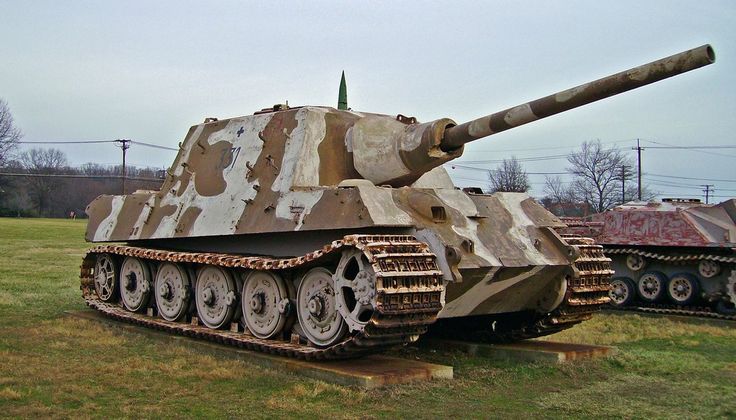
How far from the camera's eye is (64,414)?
7609 millimetres

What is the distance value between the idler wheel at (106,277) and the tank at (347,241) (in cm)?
63

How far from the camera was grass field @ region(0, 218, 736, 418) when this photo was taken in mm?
8094

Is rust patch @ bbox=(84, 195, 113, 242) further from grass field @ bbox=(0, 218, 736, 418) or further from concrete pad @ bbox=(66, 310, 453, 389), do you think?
concrete pad @ bbox=(66, 310, 453, 389)

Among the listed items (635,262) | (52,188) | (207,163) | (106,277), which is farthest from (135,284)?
(52,188)

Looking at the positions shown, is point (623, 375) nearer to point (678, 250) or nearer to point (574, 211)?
point (678, 250)

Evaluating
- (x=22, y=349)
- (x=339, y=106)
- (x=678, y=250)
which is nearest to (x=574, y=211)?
(x=678, y=250)

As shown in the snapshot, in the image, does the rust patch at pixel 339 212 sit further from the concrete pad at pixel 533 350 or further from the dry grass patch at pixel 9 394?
the dry grass patch at pixel 9 394

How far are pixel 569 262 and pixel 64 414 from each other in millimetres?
6202

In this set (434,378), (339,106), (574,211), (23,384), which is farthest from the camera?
(574,211)

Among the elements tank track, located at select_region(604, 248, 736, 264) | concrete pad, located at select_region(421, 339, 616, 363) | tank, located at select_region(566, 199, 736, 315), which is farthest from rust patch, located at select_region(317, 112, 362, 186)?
tank track, located at select_region(604, 248, 736, 264)

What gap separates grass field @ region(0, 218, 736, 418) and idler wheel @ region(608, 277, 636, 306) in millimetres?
4997

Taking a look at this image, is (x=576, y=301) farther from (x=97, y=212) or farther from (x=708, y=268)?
(x=97, y=212)

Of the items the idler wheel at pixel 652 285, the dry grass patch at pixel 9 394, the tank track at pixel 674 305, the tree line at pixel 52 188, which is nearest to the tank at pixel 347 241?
the dry grass patch at pixel 9 394

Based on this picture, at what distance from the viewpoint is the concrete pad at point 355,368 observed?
358 inches
